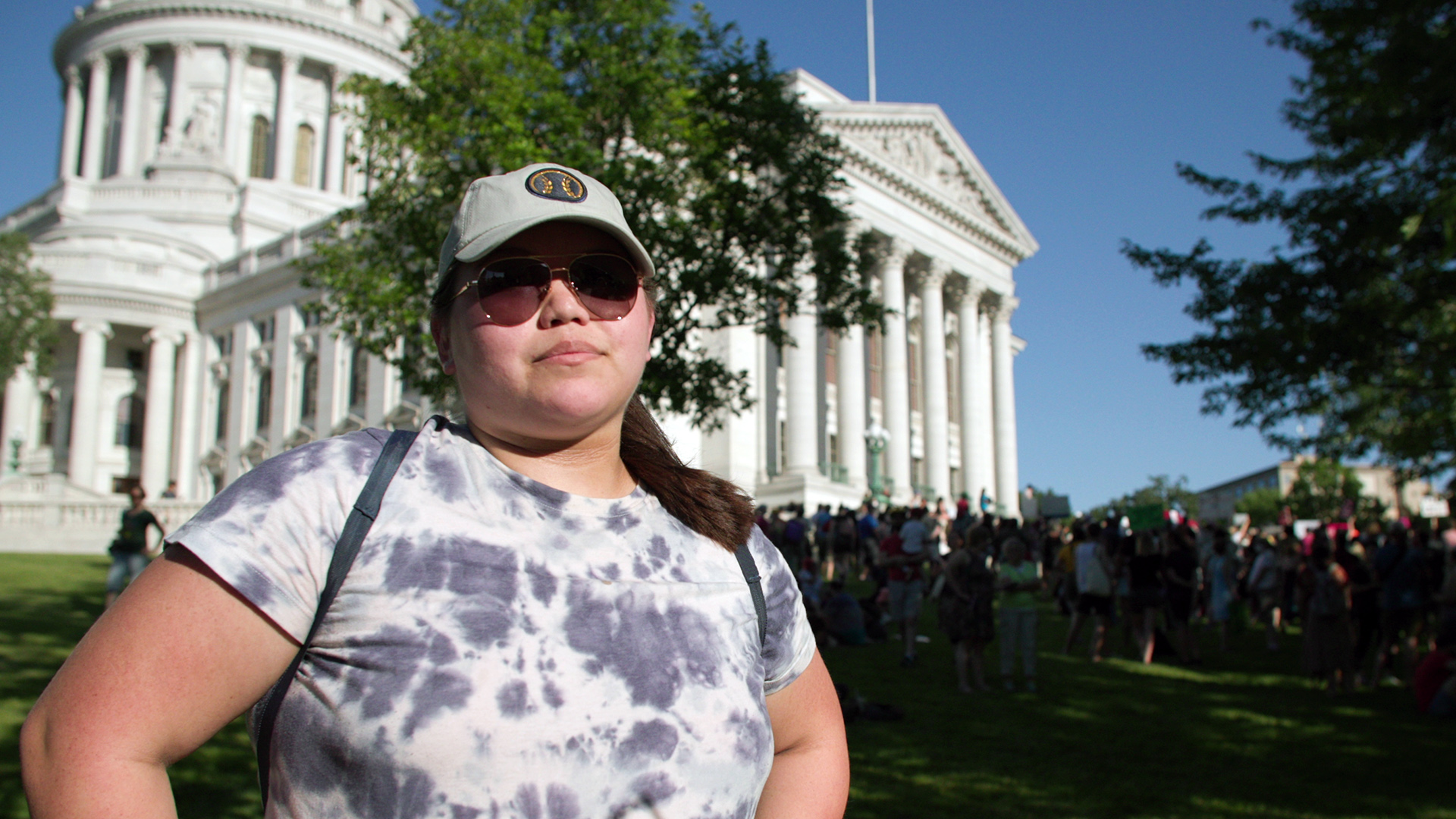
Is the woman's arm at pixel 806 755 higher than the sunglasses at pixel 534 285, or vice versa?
the sunglasses at pixel 534 285

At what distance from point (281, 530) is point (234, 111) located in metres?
73.5

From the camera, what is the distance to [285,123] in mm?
66500

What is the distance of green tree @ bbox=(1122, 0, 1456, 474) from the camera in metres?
10.9

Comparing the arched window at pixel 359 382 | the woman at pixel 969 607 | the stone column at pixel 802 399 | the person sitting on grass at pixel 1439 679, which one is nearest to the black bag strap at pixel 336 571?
the woman at pixel 969 607

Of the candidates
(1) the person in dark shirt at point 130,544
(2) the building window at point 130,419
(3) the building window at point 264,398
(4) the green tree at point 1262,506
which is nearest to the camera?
(1) the person in dark shirt at point 130,544

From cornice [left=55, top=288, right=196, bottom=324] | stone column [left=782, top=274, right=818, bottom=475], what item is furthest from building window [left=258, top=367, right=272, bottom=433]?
stone column [left=782, top=274, right=818, bottom=475]

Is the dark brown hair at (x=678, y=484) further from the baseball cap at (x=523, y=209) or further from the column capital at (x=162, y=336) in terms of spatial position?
the column capital at (x=162, y=336)

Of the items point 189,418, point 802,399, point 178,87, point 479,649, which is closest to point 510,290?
point 479,649

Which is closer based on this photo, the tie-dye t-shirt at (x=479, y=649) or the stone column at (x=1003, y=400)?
the tie-dye t-shirt at (x=479, y=649)

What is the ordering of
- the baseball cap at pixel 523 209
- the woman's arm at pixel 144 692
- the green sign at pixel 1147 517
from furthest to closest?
1. the green sign at pixel 1147 517
2. the baseball cap at pixel 523 209
3. the woman's arm at pixel 144 692

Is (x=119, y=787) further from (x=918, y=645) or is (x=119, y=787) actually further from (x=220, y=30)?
(x=220, y=30)

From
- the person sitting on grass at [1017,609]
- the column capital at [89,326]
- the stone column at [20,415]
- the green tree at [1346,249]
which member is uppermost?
the column capital at [89,326]

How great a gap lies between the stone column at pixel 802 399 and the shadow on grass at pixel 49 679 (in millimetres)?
23399

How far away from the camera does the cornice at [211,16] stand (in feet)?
219
